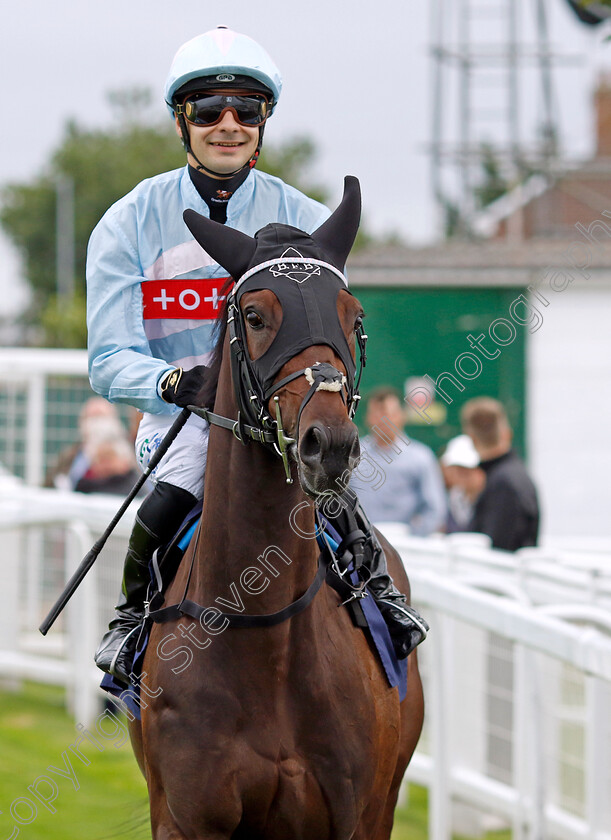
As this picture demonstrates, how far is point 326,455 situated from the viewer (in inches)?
104

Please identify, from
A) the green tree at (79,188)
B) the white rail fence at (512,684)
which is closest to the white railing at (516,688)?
the white rail fence at (512,684)

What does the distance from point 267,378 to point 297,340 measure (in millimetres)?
116

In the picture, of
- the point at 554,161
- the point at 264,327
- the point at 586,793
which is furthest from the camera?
the point at 554,161

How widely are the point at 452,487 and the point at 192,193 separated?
5.37m

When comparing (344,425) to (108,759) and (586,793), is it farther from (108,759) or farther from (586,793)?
(108,759)

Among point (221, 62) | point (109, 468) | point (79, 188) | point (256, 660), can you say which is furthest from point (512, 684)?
point (79, 188)

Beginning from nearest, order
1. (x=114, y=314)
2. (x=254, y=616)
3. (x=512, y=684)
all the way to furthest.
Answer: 1. (x=254, y=616)
2. (x=114, y=314)
3. (x=512, y=684)

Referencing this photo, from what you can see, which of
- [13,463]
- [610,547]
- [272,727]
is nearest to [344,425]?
[272,727]

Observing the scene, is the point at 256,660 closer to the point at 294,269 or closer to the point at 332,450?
the point at 332,450

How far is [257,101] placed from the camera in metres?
3.70

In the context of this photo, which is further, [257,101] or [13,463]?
[13,463]

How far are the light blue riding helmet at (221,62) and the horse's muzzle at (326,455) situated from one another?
144 centimetres

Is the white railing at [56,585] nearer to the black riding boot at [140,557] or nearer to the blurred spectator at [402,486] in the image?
the blurred spectator at [402,486]

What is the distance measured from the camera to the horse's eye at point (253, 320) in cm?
296
